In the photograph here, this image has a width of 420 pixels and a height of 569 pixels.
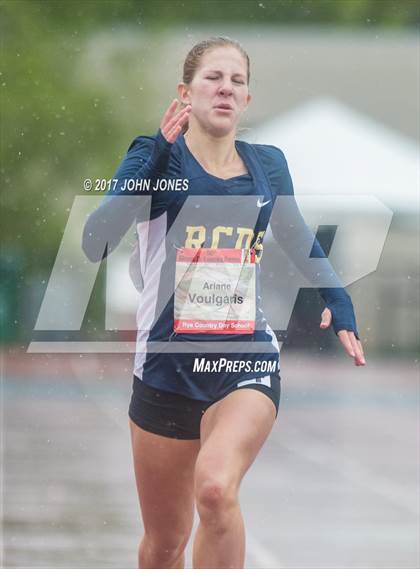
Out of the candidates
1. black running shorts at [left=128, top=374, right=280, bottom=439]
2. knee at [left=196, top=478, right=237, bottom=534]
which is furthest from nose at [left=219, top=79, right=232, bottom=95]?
knee at [left=196, top=478, right=237, bottom=534]

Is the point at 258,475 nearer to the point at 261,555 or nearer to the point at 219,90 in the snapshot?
the point at 261,555

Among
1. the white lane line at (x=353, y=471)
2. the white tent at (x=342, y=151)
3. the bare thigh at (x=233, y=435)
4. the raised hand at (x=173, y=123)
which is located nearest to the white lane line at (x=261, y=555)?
the white lane line at (x=353, y=471)

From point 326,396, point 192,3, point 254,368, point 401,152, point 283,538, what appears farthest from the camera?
point 326,396

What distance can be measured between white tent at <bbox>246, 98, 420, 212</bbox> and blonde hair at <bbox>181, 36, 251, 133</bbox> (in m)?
2.25

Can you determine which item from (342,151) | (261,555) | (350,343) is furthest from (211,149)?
(342,151)

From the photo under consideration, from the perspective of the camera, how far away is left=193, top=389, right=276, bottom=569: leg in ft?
12.8

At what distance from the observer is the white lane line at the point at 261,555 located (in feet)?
19.3

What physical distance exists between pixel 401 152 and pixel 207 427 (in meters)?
5.21

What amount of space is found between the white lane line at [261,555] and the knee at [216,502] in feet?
6.44

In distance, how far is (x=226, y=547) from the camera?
3.94 meters

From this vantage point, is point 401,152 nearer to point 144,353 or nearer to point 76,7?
point 76,7

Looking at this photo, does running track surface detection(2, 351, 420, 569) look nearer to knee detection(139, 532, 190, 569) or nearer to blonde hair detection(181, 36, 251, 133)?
knee detection(139, 532, 190, 569)

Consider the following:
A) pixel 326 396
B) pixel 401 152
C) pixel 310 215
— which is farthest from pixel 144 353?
pixel 326 396

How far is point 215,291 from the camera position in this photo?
14.3ft
